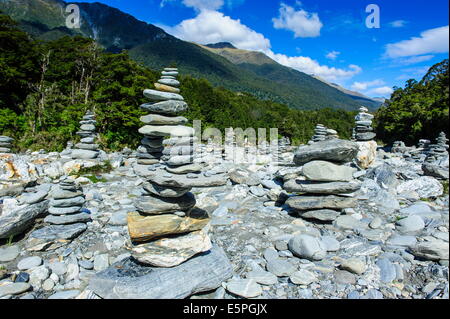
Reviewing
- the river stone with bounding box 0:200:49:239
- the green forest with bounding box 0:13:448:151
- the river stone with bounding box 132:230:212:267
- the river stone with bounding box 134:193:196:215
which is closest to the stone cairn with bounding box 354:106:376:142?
the green forest with bounding box 0:13:448:151

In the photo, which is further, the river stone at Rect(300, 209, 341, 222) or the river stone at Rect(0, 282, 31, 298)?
the river stone at Rect(300, 209, 341, 222)

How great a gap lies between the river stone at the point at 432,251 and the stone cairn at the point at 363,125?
8.40 m

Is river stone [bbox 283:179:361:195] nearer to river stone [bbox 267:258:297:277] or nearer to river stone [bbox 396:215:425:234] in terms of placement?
river stone [bbox 396:215:425:234]

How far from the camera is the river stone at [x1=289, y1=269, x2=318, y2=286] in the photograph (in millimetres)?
4031

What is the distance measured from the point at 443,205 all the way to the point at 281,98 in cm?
11256

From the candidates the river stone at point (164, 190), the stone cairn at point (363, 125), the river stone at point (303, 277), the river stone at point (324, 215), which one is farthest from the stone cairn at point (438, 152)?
the river stone at point (164, 190)

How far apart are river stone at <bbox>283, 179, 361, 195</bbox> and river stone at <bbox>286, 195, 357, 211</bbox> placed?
0.55ft

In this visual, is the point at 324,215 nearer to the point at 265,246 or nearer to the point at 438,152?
the point at 265,246

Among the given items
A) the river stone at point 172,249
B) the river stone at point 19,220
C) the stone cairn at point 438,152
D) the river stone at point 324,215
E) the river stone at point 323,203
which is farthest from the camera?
the stone cairn at point 438,152

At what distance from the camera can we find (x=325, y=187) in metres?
6.45

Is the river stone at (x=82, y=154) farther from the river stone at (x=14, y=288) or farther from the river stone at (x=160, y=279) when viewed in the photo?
the river stone at (x=160, y=279)

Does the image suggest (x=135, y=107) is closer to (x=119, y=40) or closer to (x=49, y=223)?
(x=49, y=223)

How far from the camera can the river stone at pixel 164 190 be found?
4.39m
